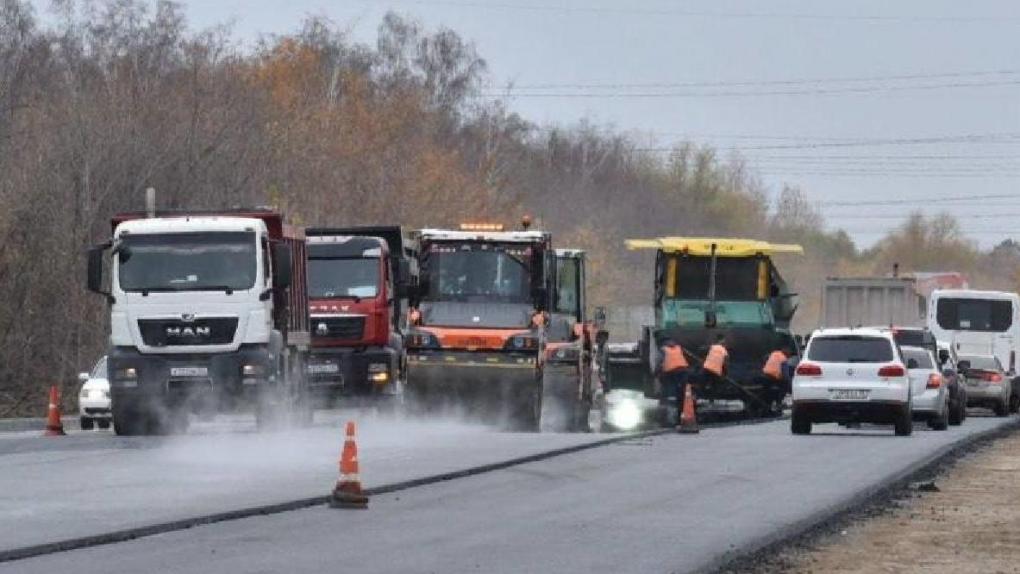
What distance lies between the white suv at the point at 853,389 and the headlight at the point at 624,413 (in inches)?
486

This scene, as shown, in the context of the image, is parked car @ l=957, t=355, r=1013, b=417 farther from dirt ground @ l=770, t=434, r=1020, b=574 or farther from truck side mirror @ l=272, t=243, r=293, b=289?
dirt ground @ l=770, t=434, r=1020, b=574

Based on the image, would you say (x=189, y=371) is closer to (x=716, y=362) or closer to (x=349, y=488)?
(x=349, y=488)

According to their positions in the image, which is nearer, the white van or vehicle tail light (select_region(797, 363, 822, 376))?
vehicle tail light (select_region(797, 363, 822, 376))

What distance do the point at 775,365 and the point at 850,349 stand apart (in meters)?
9.67

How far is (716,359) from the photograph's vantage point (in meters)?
49.3

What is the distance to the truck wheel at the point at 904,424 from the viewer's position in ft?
134

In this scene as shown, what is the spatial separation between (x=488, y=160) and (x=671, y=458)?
87.3 m

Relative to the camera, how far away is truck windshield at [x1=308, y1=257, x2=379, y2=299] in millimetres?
46375

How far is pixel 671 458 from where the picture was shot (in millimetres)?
32469

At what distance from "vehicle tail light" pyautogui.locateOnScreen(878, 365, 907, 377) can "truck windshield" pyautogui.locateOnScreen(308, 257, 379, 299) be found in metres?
10.1

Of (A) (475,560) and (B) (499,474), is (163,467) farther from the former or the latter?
(A) (475,560)

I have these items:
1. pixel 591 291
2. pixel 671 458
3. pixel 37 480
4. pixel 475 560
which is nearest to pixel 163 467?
pixel 37 480

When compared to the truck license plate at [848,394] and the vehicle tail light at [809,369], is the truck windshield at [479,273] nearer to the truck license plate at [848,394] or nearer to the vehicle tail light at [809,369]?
the vehicle tail light at [809,369]

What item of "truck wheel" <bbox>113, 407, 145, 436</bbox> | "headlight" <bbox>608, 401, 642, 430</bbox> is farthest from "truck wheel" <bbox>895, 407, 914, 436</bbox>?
"headlight" <bbox>608, 401, 642, 430</bbox>
